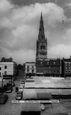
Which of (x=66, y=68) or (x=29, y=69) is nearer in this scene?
(x=66, y=68)

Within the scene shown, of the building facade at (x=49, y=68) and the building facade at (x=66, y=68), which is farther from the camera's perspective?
the building facade at (x=49, y=68)

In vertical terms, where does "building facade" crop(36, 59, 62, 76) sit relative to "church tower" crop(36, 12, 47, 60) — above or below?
Result: below

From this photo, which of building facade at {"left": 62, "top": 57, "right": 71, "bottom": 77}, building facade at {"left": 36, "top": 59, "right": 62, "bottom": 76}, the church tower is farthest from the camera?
the church tower

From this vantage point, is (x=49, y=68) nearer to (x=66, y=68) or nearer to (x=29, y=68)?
(x=66, y=68)

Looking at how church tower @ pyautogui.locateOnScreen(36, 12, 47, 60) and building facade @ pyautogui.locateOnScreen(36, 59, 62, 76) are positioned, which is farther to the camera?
church tower @ pyautogui.locateOnScreen(36, 12, 47, 60)

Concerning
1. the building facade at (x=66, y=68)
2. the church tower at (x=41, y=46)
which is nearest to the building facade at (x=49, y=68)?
the building facade at (x=66, y=68)

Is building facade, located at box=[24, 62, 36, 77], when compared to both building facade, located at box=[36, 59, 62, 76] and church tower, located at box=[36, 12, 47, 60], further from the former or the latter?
church tower, located at box=[36, 12, 47, 60]

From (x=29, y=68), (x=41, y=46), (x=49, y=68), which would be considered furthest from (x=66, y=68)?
(x=41, y=46)

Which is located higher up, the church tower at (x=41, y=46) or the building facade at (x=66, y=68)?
the church tower at (x=41, y=46)

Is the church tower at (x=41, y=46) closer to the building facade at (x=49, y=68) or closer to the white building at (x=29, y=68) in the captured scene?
the building facade at (x=49, y=68)

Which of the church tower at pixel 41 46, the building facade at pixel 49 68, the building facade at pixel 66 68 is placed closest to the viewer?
the building facade at pixel 66 68

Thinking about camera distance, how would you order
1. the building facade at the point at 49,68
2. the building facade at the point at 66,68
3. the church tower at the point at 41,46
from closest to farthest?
the building facade at the point at 66,68, the building facade at the point at 49,68, the church tower at the point at 41,46

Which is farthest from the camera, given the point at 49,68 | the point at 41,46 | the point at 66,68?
the point at 41,46

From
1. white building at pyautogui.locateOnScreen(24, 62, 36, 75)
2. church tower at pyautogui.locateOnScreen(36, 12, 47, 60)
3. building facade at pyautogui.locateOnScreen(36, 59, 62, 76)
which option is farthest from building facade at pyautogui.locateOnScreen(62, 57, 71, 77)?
church tower at pyautogui.locateOnScreen(36, 12, 47, 60)
